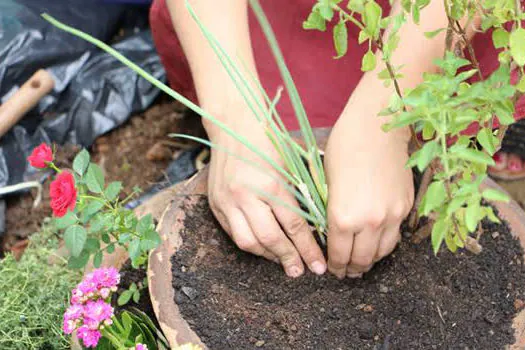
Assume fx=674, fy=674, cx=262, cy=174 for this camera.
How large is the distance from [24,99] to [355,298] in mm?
1037

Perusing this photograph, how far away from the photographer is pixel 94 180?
100 centimetres

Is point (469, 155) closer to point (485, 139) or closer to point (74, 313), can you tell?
point (485, 139)

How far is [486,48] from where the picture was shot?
4.05 feet

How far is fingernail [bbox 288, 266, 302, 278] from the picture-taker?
42.9 inches

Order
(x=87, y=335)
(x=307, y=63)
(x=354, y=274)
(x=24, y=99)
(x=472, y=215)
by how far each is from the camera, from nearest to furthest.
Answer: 1. (x=472, y=215)
2. (x=87, y=335)
3. (x=354, y=274)
4. (x=307, y=63)
5. (x=24, y=99)

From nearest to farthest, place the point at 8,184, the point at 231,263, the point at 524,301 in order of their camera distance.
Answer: the point at 524,301 < the point at 231,263 < the point at 8,184

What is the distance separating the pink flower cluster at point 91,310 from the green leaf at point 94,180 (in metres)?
0.13

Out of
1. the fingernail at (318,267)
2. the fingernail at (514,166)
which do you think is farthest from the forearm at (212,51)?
the fingernail at (514,166)

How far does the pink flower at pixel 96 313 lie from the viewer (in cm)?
90

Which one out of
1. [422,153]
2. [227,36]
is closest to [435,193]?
[422,153]

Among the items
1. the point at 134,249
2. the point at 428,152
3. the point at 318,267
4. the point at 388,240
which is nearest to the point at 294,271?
the point at 318,267

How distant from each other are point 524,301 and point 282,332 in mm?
359

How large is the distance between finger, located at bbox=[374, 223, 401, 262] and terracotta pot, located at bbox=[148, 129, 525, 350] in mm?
177

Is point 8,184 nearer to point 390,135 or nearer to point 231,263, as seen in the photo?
point 231,263
